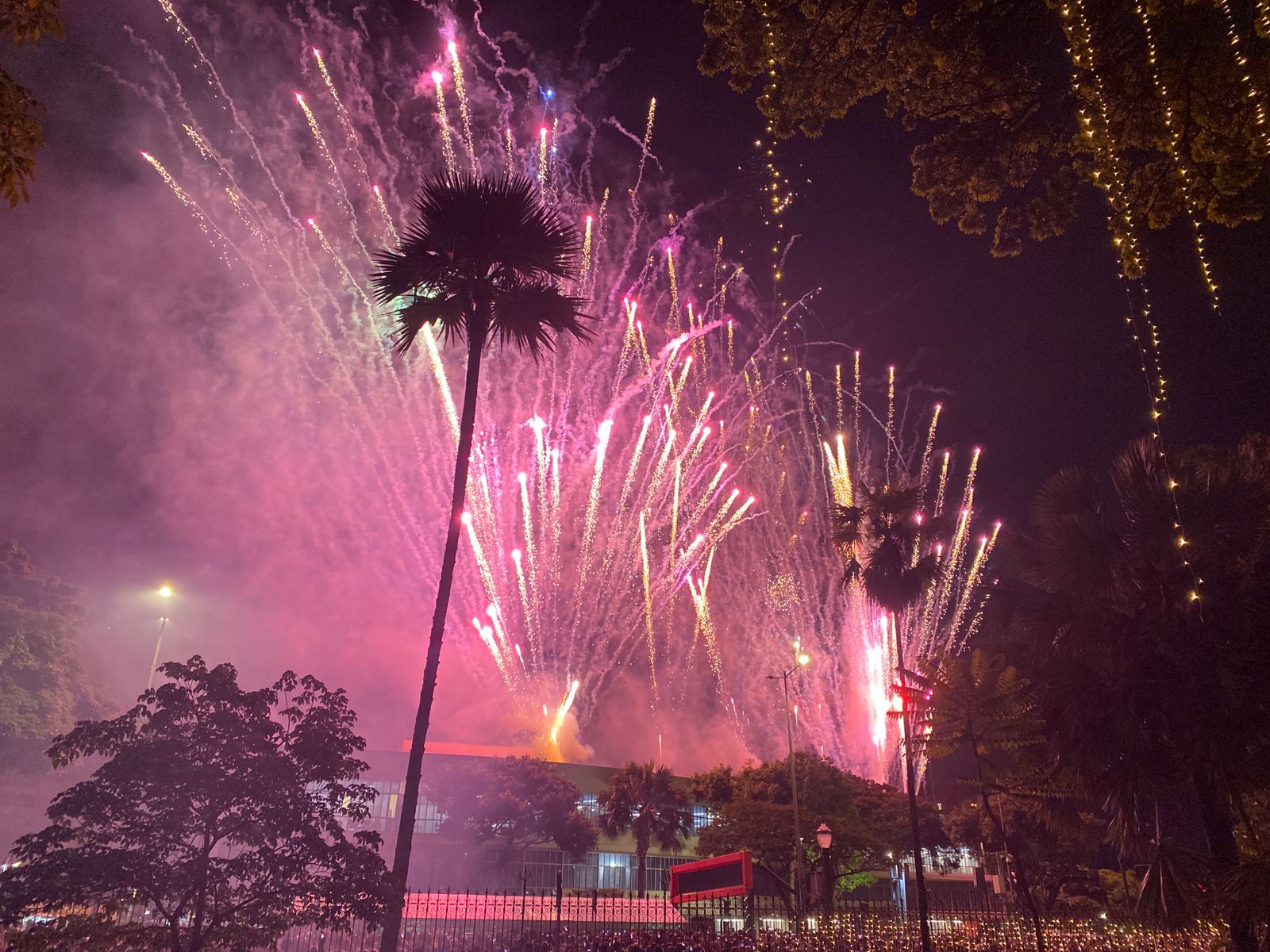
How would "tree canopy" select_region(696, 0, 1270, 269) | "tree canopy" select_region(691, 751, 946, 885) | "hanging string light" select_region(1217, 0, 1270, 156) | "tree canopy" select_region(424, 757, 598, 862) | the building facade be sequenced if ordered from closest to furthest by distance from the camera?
"hanging string light" select_region(1217, 0, 1270, 156) < "tree canopy" select_region(696, 0, 1270, 269) < "tree canopy" select_region(691, 751, 946, 885) < "tree canopy" select_region(424, 757, 598, 862) < the building facade

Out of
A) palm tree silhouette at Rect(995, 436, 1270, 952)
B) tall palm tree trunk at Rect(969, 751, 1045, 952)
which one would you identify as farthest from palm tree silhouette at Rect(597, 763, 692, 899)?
palm tree silhouette at Rect(995, 436, 1270, 952)

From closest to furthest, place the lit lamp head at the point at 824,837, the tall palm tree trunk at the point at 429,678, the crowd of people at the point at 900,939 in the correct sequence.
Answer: the tall palm tree trunk at the point at 429,678 < the crowd of people at the point at 900,939 < the lit lamp head at the point at 824,837

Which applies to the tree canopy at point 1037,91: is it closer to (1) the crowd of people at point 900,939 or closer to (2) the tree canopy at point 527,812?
(1) the crowd of people at point 900,939

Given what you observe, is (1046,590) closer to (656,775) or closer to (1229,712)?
(1229,712)

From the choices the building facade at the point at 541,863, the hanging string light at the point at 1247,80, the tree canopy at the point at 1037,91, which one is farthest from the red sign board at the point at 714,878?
the building facade at the point at 541,863

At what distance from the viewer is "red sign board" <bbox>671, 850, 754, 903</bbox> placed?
104ft

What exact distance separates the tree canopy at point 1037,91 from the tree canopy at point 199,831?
12.7 meters

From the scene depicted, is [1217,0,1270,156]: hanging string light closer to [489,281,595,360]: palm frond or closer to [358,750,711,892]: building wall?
[489,281,595,360]: palm frond

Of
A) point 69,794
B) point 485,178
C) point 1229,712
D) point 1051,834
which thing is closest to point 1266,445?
point 1229,712

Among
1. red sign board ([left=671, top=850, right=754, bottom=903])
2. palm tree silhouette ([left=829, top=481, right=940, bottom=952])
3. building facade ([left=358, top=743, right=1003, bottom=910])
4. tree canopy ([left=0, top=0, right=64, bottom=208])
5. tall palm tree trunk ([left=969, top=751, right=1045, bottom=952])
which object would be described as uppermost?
palm tree silhouette ([left=829, top=481, right=940, bottom=952])

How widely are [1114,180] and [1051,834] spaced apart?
36.9m

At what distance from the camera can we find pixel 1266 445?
18078 mm

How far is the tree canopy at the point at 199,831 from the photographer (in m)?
10.5

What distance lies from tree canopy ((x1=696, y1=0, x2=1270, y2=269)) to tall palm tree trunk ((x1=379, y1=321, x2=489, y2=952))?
6664 mm
